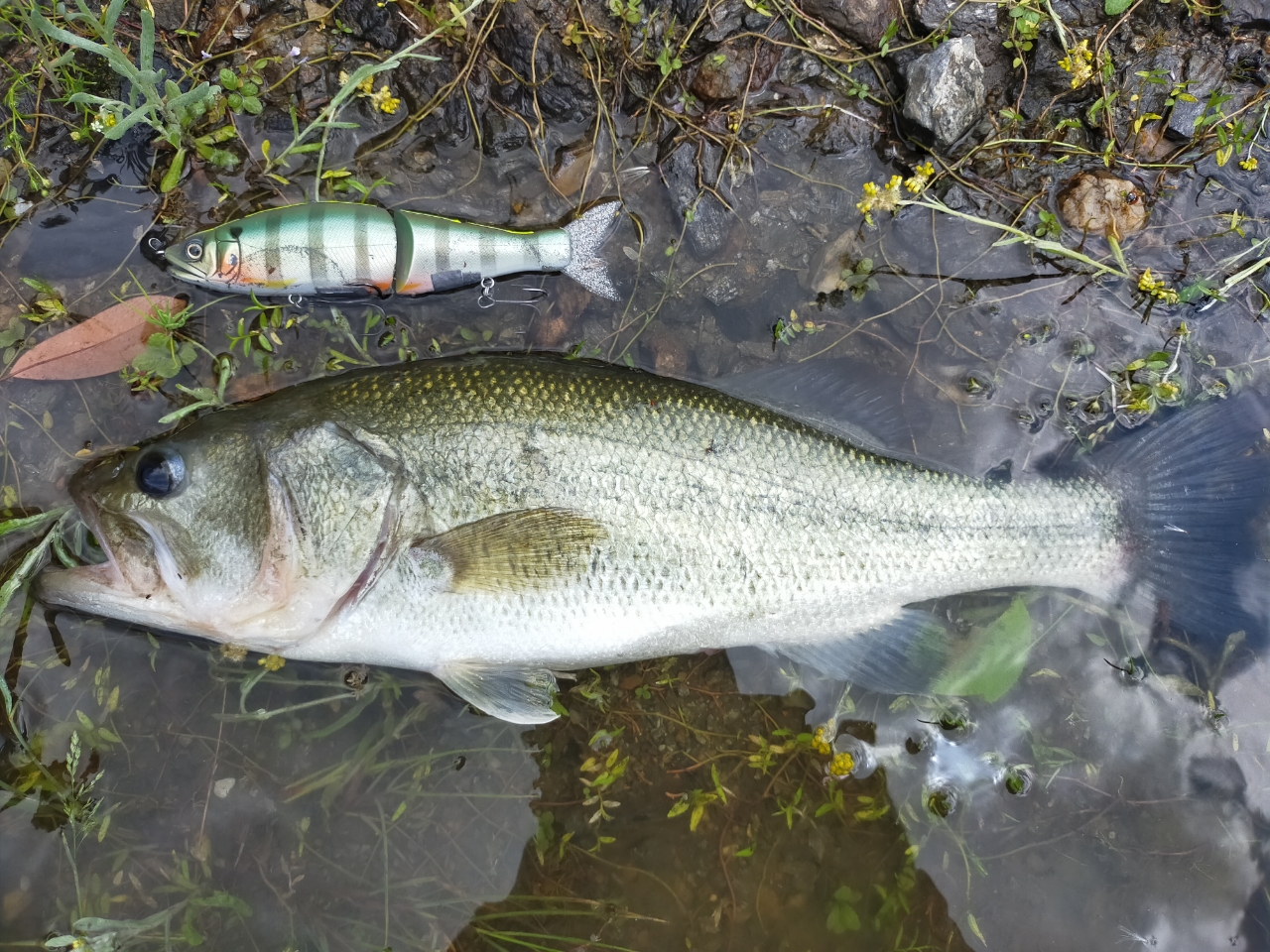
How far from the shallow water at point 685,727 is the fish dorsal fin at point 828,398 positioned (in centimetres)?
25

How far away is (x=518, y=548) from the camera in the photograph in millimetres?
2355

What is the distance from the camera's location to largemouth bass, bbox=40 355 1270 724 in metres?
2.30

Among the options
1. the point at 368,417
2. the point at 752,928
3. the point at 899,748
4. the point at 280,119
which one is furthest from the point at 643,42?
the point at 752,928

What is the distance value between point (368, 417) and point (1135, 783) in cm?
326

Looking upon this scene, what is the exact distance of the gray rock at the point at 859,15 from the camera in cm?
288

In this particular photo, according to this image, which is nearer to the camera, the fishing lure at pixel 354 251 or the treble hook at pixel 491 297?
the fishing lure at pixel 354 251

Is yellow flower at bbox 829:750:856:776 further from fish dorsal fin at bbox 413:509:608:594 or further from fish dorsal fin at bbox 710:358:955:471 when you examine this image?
fish dorsal fin at bbox 413:509:608:594

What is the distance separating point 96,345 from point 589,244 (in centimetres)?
191

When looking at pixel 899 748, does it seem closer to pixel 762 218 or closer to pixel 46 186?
pixel 762 218

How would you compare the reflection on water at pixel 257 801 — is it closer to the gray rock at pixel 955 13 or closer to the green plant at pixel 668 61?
the green plant at pixel 668 61

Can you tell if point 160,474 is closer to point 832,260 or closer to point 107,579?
point 107,579

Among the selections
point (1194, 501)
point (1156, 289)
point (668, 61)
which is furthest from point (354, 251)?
point (1194, 501)

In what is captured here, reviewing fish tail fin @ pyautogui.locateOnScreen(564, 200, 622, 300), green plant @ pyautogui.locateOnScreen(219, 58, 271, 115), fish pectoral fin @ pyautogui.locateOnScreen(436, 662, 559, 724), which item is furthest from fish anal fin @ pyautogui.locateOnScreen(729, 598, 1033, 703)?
green plant @ pyautogui.locateOnScreen(219, 58, 271, 115)

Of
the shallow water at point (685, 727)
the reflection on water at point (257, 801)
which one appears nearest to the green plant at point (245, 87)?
the shallow water at point (685, 727)
